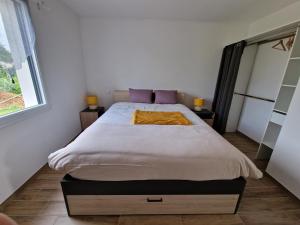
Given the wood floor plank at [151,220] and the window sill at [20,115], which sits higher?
the window sill at [20,115]

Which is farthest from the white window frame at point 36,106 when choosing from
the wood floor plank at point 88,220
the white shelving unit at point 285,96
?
the white shelving unit at point 285,96

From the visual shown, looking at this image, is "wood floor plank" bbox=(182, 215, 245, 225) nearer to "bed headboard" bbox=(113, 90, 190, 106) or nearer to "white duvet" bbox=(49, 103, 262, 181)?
"white duvet" bbox=(49, 103, 262, 181)

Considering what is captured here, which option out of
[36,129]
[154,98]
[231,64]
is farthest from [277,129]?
[36,129]

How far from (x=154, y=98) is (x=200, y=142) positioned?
185cm

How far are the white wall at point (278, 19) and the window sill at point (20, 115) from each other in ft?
10.8

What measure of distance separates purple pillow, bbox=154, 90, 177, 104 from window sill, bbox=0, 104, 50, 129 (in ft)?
6.21

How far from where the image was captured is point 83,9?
7.98 feet

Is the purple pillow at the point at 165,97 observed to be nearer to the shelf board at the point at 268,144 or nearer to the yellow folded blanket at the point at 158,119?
the yellow folded blanket at the point at 158,119

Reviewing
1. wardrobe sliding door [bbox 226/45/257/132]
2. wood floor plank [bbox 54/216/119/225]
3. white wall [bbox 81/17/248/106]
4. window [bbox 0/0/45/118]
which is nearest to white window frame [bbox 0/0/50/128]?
window [bbox 0/0/45/118]

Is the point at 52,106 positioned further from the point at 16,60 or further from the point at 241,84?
the point at 241,84

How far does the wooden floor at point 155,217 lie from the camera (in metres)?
1.22

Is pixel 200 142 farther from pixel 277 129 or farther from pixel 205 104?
pixel 205 104

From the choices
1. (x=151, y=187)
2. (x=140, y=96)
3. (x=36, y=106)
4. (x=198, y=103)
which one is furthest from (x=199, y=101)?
(x=36, y=106)

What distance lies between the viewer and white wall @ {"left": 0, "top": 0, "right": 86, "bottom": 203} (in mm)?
1411
